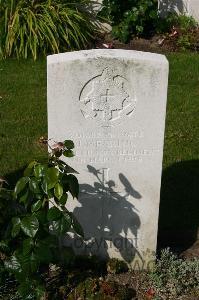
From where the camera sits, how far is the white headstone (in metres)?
4.38

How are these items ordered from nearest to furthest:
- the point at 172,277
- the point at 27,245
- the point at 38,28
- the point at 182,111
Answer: the point at 27,245 < the point at 172,277 < the point at 182,111 < the point at 38,28

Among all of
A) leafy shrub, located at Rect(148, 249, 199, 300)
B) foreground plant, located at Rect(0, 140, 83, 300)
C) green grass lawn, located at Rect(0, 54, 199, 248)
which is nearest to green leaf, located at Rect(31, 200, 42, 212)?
foreground plant, located at Rect(0, 140, 83, 300)

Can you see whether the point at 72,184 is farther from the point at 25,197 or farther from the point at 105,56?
the point at 105,56

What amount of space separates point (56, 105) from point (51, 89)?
0.12 m

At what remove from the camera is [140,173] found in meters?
4.69

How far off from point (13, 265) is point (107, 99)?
1.28 m

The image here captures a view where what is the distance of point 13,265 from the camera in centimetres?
425

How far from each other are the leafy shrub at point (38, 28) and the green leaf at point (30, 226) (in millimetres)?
5141

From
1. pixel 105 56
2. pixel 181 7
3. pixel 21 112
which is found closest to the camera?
pixel 105 56

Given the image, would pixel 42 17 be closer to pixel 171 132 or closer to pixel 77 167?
pixel 171 132

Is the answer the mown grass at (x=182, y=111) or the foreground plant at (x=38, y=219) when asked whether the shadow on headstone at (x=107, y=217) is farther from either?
the mown grass at (x=182, y=111)

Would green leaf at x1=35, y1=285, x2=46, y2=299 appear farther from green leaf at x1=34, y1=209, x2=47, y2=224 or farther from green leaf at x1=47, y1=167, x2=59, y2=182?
green leaf at x1=47, y1=167, x2=59, y2=182

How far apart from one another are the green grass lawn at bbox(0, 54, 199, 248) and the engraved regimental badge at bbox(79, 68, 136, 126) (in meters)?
0.78

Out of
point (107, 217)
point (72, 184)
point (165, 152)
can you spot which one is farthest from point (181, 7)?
point (72, 184)
